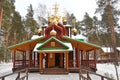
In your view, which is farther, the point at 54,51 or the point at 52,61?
the point at 52,61

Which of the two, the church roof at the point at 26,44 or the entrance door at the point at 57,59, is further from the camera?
the entrance door at the point at 57,59

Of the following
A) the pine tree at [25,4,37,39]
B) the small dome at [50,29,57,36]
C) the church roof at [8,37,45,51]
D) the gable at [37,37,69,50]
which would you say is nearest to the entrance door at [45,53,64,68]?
the church roof at [8,37,45,51]

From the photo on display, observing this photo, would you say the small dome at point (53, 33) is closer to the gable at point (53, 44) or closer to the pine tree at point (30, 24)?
the gable at point (53, 44)

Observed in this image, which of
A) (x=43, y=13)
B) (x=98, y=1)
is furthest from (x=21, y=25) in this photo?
(x=98, y=1)

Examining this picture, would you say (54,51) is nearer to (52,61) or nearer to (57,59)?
(52,61)

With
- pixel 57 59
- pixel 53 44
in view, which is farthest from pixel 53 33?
pixel 57 59

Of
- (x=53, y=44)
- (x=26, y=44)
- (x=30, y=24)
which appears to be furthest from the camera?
(x=30, y=24)

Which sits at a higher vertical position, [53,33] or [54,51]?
[53,33]

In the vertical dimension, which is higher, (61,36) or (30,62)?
(61,36)

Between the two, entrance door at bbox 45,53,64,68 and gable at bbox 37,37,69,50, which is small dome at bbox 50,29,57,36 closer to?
gable at bbox 37,37,69,50

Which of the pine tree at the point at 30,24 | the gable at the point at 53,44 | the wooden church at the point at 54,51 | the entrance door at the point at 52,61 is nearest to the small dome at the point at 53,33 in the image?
the wooden church at the point at 54,51

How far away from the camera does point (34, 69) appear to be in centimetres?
1666

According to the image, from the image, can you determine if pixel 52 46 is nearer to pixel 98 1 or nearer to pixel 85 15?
pixel 98 1

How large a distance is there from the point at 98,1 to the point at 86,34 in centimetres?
2419
